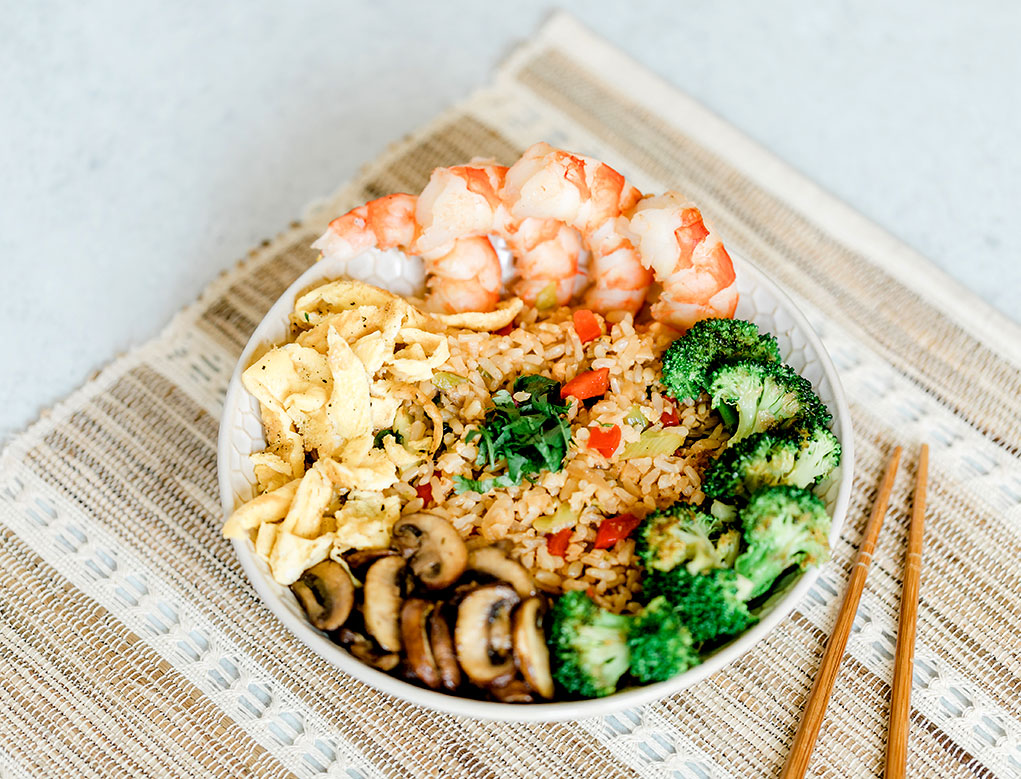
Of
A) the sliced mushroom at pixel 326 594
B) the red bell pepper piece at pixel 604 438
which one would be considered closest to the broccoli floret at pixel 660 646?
the red bell pepper piece at pixel 604 438

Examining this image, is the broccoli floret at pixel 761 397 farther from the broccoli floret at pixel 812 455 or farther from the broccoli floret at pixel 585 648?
the broccoli floret at pixel 585 648

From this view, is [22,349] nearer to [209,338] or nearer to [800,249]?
[209,338]

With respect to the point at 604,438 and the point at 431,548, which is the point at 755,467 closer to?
the point at 604,438

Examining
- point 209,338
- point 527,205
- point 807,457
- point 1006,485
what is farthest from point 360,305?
point 1006,485

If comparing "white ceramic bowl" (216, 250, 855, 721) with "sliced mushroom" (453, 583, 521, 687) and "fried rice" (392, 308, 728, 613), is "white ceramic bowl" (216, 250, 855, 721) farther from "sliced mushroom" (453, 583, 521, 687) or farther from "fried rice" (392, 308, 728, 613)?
"fried rice" (392, 308, 728, 613)

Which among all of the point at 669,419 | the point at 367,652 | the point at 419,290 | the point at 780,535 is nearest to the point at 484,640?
the point at 367,652

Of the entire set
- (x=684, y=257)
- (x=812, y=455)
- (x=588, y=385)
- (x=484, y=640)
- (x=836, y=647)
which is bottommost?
(x=836, y=647)
